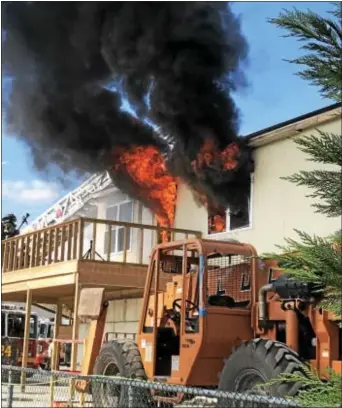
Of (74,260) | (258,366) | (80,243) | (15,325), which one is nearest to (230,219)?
(80,243)

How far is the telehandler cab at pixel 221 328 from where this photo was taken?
25.0 feet

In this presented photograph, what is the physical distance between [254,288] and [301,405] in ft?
19.2

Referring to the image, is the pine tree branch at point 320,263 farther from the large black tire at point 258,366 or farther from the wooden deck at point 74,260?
the wooden deck at point 74,260

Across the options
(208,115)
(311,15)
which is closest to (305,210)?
(208,115)

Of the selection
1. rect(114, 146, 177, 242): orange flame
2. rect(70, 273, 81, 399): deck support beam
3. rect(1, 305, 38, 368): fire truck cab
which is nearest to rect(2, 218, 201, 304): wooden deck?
rect(70, 273, 81, 399): deck support beam

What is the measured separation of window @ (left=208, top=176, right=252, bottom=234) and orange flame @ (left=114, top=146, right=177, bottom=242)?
1.36m

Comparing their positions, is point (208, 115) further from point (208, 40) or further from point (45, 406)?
point (45, 406)

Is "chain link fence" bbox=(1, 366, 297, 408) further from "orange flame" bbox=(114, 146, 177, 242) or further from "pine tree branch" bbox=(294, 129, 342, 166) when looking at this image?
"orange flame" bbox=(114, 146, 177, 242)

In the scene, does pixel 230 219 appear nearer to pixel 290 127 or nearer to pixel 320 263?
pixel 290 127

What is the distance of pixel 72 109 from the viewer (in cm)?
1612

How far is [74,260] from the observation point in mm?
15117

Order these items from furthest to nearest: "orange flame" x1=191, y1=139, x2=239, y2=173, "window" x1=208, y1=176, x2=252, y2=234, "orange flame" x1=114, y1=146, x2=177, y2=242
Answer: "orange flame" x1=114, y1=146, x2=177, y2=242 < "window" x1=208, y1=176, x2=252, y2=234 < "orange flame" x1=191, y1=139, x2=239, y2=173

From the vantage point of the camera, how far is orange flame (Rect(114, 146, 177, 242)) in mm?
16219

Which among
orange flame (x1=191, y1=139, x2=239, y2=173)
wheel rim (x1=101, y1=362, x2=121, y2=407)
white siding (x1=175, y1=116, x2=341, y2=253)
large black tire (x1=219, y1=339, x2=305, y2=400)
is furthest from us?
orange flame (x1=191, y1=139, x2=239, y2=173)
